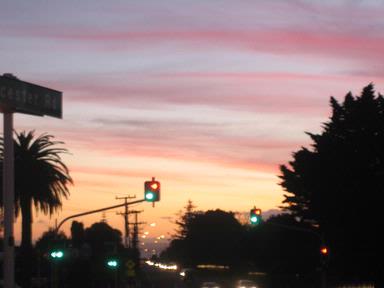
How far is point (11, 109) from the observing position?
29.9m

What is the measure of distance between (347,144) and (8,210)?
66.6m

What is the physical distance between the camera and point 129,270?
213 feet

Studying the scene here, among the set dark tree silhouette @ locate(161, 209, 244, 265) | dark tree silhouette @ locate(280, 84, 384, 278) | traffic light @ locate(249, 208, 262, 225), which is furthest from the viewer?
dark tree silhouette @ locate(161, 209, 244, 265)

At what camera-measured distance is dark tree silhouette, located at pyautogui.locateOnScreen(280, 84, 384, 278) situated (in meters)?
90.2

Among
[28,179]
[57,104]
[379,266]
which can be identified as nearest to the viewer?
[57,104]

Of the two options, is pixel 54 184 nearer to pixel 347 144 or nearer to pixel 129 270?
pixel 129 270

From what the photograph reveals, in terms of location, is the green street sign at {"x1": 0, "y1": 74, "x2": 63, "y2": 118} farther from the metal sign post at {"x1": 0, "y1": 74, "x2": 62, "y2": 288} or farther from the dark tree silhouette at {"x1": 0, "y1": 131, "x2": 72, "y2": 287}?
the dark tree silhouette at {"x1": 0, "y1": 131, "x2": 72, "y2": 287}

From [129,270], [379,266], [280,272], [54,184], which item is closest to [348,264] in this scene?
[379,266]

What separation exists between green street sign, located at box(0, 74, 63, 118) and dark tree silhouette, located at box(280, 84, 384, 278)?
203ft

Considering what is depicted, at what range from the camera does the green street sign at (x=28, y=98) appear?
2925cm

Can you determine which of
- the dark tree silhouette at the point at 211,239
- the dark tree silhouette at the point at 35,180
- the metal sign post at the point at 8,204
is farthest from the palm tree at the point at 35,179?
the dark tree silhouette at the point at 211,239

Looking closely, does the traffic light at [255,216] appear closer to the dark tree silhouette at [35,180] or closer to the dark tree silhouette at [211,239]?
the dark tree silhouette at [35,180]

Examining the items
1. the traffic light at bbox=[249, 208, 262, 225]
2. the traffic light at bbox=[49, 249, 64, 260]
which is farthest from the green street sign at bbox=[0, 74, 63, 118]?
the traffic light at bbox=[249, 208, 262, 225]

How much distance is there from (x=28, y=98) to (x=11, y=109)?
60cm
